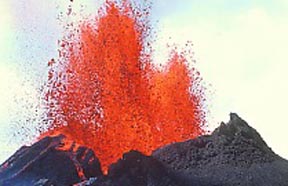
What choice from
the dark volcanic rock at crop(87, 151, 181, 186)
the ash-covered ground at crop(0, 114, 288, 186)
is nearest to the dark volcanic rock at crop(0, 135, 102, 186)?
the ash-covered ground at crop(0, 114, 288, 186)

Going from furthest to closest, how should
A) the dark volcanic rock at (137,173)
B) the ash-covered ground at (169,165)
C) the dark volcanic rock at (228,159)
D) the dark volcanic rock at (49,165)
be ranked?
the dark volcanic rock at (49,165)
the dark volcanic rock at (228,159)
the ash-covered ground at (169,165)
the dark volcanic rock at (137,173)

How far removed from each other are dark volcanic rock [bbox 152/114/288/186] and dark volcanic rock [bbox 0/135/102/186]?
7.38 feet

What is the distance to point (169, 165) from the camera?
2038cm

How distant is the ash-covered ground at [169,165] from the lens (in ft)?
58.2

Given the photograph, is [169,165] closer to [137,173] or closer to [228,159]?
[228,159]

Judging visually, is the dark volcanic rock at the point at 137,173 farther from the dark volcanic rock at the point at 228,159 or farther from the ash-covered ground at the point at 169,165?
the dark volcanic rock at the point at 228,159

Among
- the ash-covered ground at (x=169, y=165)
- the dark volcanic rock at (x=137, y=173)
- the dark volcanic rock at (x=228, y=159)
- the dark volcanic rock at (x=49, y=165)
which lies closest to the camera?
the dark volcanic rock at (x=137, y=173)

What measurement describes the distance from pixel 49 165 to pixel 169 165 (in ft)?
12.2

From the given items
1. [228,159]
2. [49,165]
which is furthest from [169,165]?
[49,165]

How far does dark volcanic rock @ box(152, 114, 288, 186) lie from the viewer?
18828 millimetres

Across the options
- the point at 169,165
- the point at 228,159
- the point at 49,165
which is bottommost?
the point at 49,165

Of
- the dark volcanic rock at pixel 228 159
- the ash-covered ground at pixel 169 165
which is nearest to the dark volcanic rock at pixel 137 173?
the ash-covered ground at pixel 169 165

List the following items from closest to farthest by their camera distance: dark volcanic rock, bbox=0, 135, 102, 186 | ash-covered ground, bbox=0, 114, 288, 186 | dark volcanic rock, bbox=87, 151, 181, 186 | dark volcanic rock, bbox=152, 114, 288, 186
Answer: dark volcanic rock, bbox=87, 151, 181, 186
ash-covered ground, bbox=0, 114, 288, 186
dark volcanic rock, bbox=152, 114, 288, 186
dark volcanic rock, bbox=0, 135, 102, 186

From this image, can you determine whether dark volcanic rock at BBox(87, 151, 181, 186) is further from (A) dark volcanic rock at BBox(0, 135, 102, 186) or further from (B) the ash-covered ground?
(A) dark volcanic rock at BBox(0, 135, 102, 186)
